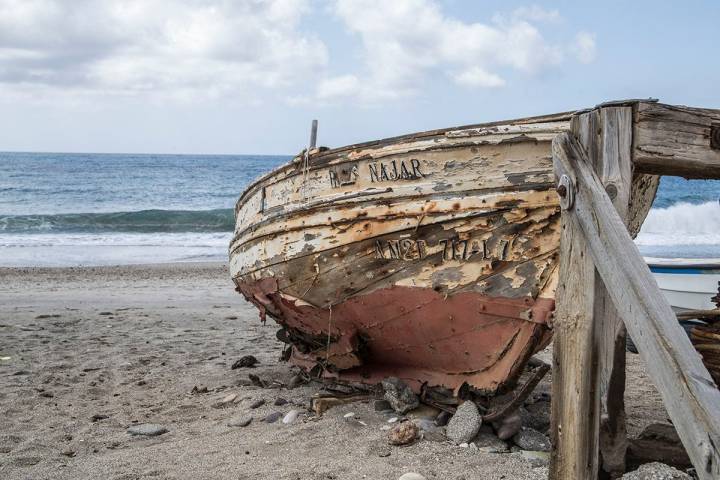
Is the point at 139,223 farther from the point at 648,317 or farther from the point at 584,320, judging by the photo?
the point at 648,317

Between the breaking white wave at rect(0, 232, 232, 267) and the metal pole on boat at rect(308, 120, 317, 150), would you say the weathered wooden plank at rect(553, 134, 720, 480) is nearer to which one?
the metal pole on boat at rect(308, 120, 317, 150)

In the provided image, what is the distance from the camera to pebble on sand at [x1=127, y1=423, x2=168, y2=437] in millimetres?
4934

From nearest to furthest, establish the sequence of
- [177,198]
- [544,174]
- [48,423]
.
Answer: [544,174]
[48,423]
[177,198]

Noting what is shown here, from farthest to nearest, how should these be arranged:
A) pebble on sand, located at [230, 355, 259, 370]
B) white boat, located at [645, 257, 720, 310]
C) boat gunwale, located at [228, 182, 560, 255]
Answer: white boat, located at [645, 257, 720, 310] → pebble on sand, located at [230, 355, 259, 370] → boat gunwale, located at [228, 182, 560, 255]

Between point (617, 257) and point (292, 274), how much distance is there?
2.88 meters

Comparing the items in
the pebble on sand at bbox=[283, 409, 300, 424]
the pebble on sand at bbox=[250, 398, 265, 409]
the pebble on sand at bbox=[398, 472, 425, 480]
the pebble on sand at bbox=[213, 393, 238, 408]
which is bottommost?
the pebble on sand at bbox=[213, 393, 238, 408]

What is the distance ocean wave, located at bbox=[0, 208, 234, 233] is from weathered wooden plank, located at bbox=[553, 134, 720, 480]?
21.8 metres

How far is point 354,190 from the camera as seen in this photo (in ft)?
15.6

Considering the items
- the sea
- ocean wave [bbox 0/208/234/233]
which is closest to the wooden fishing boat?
the sea

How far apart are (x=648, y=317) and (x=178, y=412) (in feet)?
12.5

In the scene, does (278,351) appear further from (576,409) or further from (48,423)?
(576,409)


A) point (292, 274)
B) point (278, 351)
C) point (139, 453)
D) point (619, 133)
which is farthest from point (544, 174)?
point (278, 351)

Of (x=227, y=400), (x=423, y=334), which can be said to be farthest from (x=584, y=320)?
(x=227, y=400)

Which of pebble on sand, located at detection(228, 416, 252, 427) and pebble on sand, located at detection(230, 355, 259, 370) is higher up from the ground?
pebble on sand, located at detection(228, 416, 252, 427)
